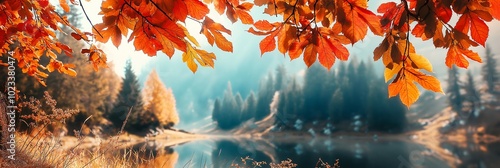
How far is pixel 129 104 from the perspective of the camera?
104 feet

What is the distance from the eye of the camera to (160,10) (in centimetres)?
93

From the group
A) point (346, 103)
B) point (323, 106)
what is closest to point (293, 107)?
point (323, 106)

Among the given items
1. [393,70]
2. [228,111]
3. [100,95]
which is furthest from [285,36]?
[228,111]

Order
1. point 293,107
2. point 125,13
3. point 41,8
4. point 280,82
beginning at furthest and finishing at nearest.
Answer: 1. point 280,82
2. point 293,107
3. point 41,8
4. point 125,13

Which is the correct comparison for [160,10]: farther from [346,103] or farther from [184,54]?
[346,103]

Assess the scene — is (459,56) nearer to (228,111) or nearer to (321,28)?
(321,28)

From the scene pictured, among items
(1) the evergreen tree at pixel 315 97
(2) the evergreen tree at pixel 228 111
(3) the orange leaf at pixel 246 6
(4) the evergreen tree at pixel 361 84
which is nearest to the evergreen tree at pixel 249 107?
(2) the evergreen tree at pixel 228 111

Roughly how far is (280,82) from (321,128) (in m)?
15.3

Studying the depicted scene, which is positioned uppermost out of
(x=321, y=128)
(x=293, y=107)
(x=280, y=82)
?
(x=280, y=82)

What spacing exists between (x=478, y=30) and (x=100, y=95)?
27.3 m

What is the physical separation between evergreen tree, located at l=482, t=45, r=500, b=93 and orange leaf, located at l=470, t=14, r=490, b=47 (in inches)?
2413

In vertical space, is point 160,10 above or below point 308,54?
above

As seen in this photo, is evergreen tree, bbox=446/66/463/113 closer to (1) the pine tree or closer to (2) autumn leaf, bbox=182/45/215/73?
(1) the pine tree

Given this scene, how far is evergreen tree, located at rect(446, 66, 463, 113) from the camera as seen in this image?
5024cm
